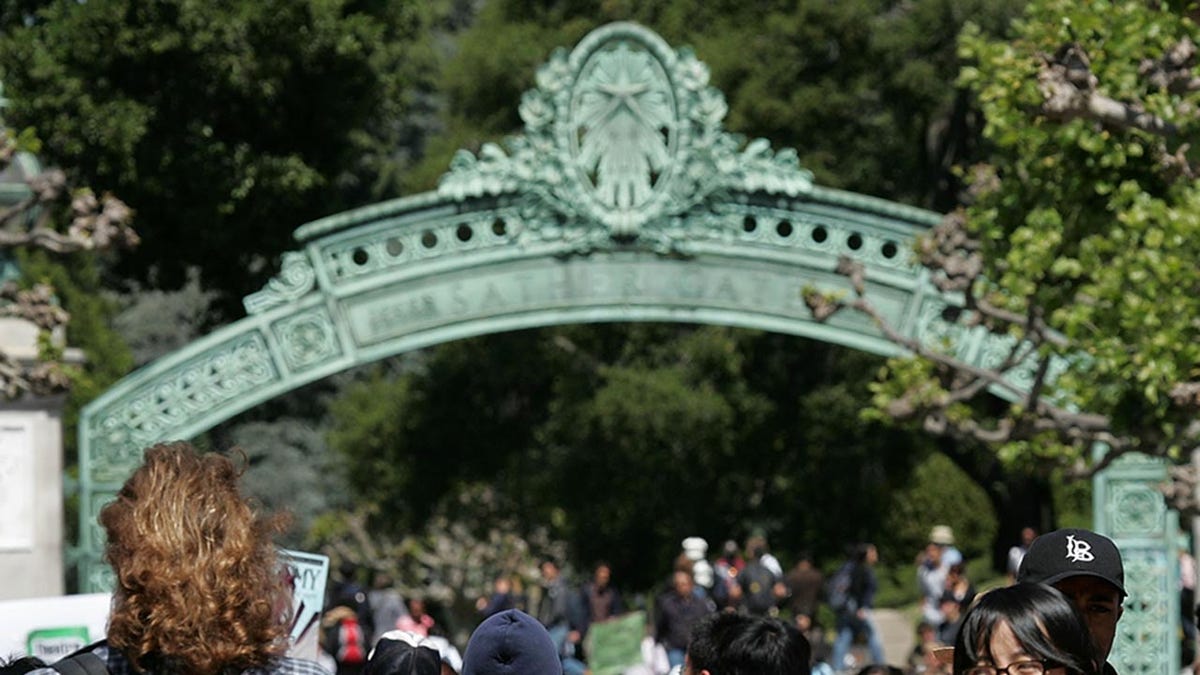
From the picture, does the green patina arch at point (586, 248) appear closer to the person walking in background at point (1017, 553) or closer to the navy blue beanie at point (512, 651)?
the person walking in background at point (1017, 553)

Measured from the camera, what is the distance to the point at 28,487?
17.7 metres

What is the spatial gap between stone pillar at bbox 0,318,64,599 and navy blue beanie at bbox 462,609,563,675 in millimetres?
12004

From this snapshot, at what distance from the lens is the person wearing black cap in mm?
6090

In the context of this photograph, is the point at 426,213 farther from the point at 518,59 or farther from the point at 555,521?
the point at 555,521

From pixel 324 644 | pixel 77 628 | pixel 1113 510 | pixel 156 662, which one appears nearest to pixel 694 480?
pixel 324 644

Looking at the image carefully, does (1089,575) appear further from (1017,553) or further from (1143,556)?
(1017,553)

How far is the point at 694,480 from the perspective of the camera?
109 feet

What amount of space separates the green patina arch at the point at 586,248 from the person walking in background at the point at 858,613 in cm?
439

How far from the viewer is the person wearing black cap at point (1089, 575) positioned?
6.09 metres

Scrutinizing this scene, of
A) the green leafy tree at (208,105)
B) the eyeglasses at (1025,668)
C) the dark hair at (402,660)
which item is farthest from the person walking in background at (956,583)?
the eyeglasses at (1025,668)

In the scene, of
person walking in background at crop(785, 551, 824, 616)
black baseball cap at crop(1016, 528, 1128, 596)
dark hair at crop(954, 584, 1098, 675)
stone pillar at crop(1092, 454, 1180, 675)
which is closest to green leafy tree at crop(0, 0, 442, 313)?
person walking in background at crop(785, 551, 824, 616)

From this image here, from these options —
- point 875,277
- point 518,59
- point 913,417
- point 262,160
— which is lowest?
point 913,417

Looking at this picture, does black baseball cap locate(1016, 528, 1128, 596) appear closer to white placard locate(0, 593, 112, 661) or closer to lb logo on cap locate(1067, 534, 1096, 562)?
lb logo on cap locate(1067, 534, 1096, 562)

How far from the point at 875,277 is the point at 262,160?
741 centimetres
